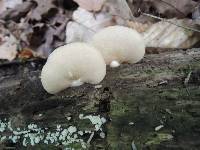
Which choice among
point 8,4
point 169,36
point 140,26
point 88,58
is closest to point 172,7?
point 140,26

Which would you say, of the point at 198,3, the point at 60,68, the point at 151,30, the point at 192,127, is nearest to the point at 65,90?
the point at 60,68

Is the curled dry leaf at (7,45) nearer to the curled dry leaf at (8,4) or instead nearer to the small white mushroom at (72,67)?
the curled dry leaf at (8,4)

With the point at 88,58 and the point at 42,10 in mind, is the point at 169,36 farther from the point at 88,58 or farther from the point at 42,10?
the point at 42,10

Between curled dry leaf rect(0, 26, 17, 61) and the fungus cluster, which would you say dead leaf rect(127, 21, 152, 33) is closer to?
the fungus cluster

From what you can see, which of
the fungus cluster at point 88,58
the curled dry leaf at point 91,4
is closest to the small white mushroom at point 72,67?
the fungus cluster at point 88,58

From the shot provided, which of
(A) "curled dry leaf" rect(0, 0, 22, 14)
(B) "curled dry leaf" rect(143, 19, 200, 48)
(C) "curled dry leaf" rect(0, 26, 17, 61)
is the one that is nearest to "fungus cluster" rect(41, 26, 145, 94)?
(B) "curled dry leaf" rect(143, 19, 200, 48)
